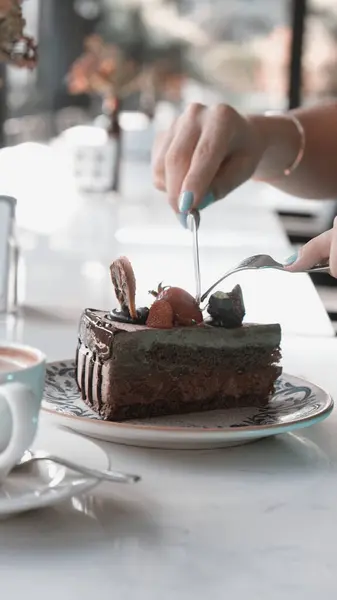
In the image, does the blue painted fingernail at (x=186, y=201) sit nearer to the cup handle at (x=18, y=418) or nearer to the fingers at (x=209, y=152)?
the fingers at (x=209, y=152)

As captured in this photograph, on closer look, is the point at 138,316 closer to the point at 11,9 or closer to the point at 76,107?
the point at 11,9

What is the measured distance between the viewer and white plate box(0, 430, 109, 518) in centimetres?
66

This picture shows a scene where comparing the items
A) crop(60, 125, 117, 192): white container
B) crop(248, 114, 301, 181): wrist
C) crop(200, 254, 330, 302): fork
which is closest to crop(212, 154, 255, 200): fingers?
crop(248, 114, 301, 181): wrist

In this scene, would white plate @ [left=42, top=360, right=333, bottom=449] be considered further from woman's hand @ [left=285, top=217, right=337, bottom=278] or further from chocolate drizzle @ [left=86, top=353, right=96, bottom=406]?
woman's hand @ [left=285, top=217, right=337, bottom=278]

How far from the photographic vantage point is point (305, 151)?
1983 mm

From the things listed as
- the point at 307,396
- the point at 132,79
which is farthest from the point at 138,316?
the point at 132,79

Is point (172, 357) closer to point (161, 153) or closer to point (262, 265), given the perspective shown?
point (262, 265)

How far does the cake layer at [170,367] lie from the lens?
90 cm

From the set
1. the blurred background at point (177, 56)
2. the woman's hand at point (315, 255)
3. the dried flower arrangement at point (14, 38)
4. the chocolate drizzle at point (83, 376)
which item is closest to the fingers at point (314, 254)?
the woman's hand at point (315, 255)

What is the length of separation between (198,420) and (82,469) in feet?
0.72

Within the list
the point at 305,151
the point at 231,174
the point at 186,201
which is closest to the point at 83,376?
the point at 186,201

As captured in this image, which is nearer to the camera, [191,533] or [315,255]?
Result: [191,533]

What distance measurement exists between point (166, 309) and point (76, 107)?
4.51 meters

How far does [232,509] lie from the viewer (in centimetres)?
73
